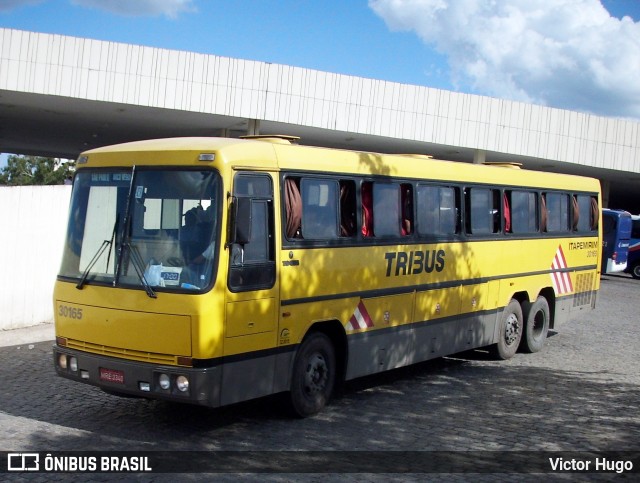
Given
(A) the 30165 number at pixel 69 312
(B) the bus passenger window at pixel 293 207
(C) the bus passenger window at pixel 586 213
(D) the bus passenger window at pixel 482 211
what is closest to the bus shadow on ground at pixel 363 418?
(A) the 30165 number at pixel 69 312

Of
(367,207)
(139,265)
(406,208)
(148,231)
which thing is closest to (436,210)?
(406,208)

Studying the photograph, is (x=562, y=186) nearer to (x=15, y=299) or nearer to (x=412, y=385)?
(x=412, y=385)

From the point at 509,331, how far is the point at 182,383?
7702 mm

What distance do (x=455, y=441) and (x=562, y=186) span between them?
8.45m

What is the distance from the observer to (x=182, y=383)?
7891 mm

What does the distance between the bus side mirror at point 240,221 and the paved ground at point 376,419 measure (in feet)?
6.63

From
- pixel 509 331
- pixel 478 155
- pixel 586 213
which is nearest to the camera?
pixel 509 331

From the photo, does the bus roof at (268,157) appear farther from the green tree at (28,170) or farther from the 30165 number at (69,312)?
the green tree at (28,170)

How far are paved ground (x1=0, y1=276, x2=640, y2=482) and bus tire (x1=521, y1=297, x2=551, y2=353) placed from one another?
4.77 ft

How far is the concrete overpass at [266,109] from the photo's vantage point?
24.7m

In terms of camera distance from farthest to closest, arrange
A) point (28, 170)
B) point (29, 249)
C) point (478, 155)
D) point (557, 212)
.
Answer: point (28, 170), point (478, 155), point (557, 212), point (29, 249)

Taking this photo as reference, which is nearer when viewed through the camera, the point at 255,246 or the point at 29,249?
the point at 255,246

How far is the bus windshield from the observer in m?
8.12

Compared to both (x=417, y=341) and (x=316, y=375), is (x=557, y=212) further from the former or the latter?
(x=316, y=375)
